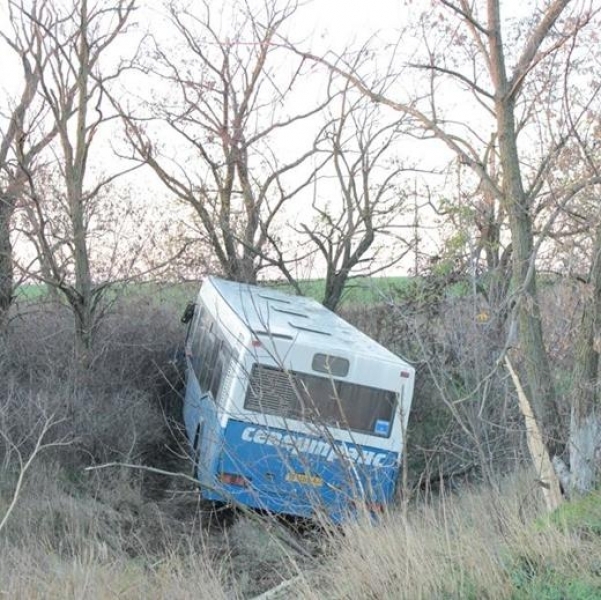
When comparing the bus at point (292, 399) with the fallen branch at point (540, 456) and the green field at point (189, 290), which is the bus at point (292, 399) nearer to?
the fallen branch at point (540, 456)

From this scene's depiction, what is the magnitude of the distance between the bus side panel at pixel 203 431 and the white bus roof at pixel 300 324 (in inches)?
56.4

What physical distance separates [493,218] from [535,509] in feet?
15.3

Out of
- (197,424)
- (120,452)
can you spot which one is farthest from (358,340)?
(120,452)

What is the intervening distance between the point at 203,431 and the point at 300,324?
2.22 m

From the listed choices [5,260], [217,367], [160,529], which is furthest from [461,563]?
A: [5,260]

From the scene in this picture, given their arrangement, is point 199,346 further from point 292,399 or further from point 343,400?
point 343,400

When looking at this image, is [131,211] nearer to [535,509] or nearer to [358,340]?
[358,340]

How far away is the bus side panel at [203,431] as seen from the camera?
12.4m

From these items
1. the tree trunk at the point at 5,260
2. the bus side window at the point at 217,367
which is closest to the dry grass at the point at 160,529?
the tree trunk at the point at 5,260

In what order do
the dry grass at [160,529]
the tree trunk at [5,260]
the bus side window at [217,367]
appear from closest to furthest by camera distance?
the dry grass at [160,529] < the bus side window at [217,367] < the tree trunk at [5,260]

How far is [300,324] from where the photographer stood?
13406 mm

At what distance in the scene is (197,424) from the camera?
14.9 metres

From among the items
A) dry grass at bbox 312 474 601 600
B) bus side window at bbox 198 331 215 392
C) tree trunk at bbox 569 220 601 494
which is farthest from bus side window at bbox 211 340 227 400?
dry grass at bbox 312 474 601 600

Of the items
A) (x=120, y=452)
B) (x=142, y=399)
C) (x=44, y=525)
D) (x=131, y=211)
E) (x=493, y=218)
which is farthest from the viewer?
(x=131, y=211)
